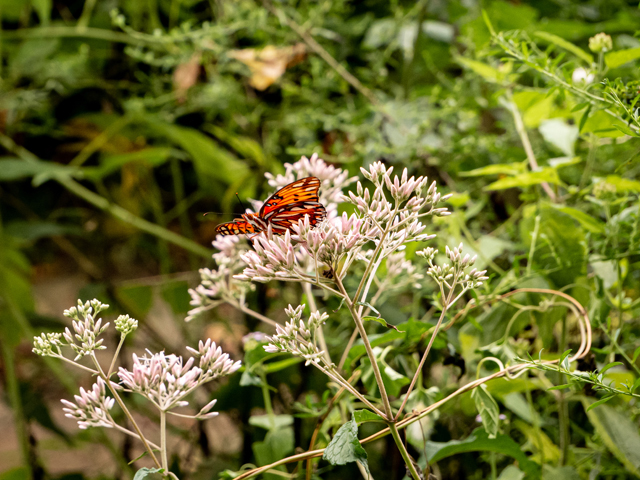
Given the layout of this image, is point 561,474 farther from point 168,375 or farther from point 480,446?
point 168,375

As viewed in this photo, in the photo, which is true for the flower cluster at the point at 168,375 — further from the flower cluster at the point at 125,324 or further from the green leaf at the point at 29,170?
the green leaf at the point at 29,170

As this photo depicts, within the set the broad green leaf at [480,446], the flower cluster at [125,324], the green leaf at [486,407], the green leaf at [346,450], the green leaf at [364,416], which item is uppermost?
the flower cluster at [125,324]

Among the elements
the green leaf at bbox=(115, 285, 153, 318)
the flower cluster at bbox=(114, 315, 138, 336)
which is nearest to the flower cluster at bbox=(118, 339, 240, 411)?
the flower cluster at bbox=(114, 315, 138, 336)

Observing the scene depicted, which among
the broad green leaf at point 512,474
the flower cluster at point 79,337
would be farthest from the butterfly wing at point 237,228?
the broad green leaf at point 512,474

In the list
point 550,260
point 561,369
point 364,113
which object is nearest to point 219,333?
point 364,113

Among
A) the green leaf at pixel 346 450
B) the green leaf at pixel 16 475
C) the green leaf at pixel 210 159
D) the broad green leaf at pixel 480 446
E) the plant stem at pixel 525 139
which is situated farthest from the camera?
the green leaf at pixel 210 159
